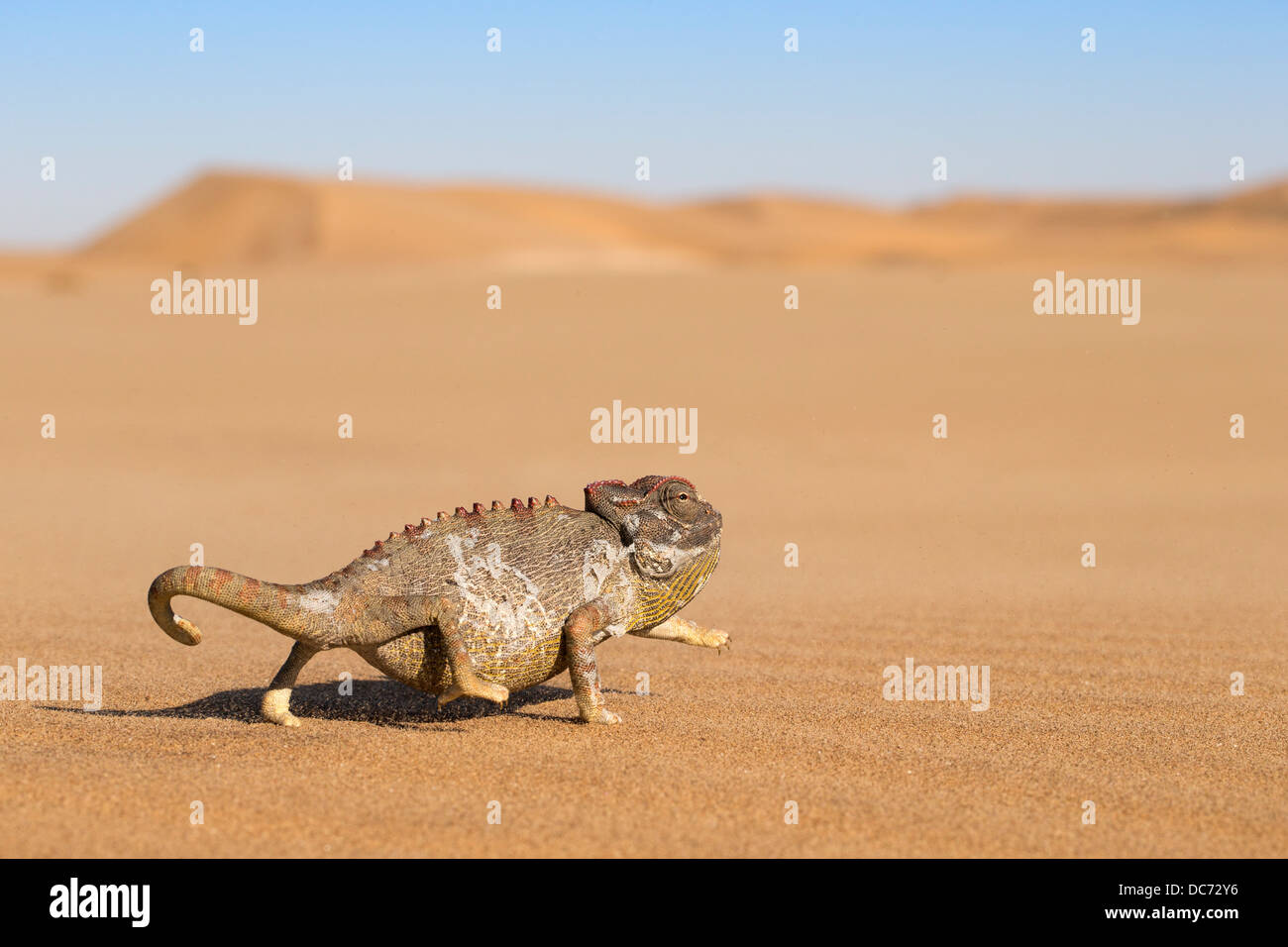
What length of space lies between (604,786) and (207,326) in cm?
2085

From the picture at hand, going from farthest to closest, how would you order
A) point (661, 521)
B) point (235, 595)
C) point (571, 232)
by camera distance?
point (571, 232) → point (661, 521) → point (235, 595)

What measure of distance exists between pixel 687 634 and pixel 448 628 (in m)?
1.54

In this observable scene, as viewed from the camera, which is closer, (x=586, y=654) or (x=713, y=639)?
(x=586, y=654)

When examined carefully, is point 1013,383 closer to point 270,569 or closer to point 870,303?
point 870,303

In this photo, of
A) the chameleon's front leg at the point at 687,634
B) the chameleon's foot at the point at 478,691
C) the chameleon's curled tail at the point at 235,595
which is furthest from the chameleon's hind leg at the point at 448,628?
the chameleon's front leg at the point at 687,634

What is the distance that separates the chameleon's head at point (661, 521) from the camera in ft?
21.2

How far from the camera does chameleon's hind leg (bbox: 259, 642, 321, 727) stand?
6.25 metres

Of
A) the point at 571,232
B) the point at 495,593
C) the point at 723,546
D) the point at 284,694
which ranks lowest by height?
the point at 284,694

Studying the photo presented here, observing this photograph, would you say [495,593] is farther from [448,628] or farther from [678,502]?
[678,502]

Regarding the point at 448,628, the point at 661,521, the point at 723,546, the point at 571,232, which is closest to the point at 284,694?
the point at 448,628

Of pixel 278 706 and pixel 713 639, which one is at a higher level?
pixel 713 639

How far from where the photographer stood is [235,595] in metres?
5.72

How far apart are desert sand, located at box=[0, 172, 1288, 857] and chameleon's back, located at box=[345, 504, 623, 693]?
1.17ft

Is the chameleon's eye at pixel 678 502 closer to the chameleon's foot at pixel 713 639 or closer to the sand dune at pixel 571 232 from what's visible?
the chameleon's foot at pixel 713 639
